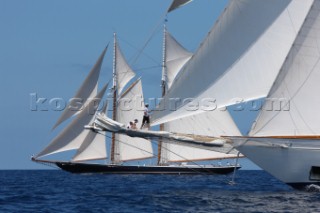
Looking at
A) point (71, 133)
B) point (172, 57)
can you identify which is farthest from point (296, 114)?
point (172, 57)

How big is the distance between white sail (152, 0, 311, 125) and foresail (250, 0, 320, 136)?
1008mm

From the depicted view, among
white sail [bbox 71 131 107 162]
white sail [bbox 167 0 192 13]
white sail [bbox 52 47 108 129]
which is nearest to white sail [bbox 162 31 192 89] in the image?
white sail [bbox 52 47 108 129]

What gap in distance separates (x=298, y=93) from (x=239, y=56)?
10.2 ft

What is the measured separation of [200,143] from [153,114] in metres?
3.09

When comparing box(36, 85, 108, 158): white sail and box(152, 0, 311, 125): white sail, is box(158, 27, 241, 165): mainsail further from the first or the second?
box(152, 0, 311, 125): white sail

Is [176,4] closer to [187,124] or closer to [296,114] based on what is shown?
[296,114]

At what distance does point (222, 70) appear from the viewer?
3375cm

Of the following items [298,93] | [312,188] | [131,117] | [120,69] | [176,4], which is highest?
[120,69]

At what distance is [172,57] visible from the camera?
7344 centimetres

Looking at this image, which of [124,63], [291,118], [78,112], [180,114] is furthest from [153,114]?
[124,63]

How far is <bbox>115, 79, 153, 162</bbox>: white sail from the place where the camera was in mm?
70625

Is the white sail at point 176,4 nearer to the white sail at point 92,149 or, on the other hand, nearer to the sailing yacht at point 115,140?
the sailing yacht at point 115,140

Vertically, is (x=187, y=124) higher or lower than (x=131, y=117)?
lower

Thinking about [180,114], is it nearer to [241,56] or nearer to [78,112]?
[241,56]
